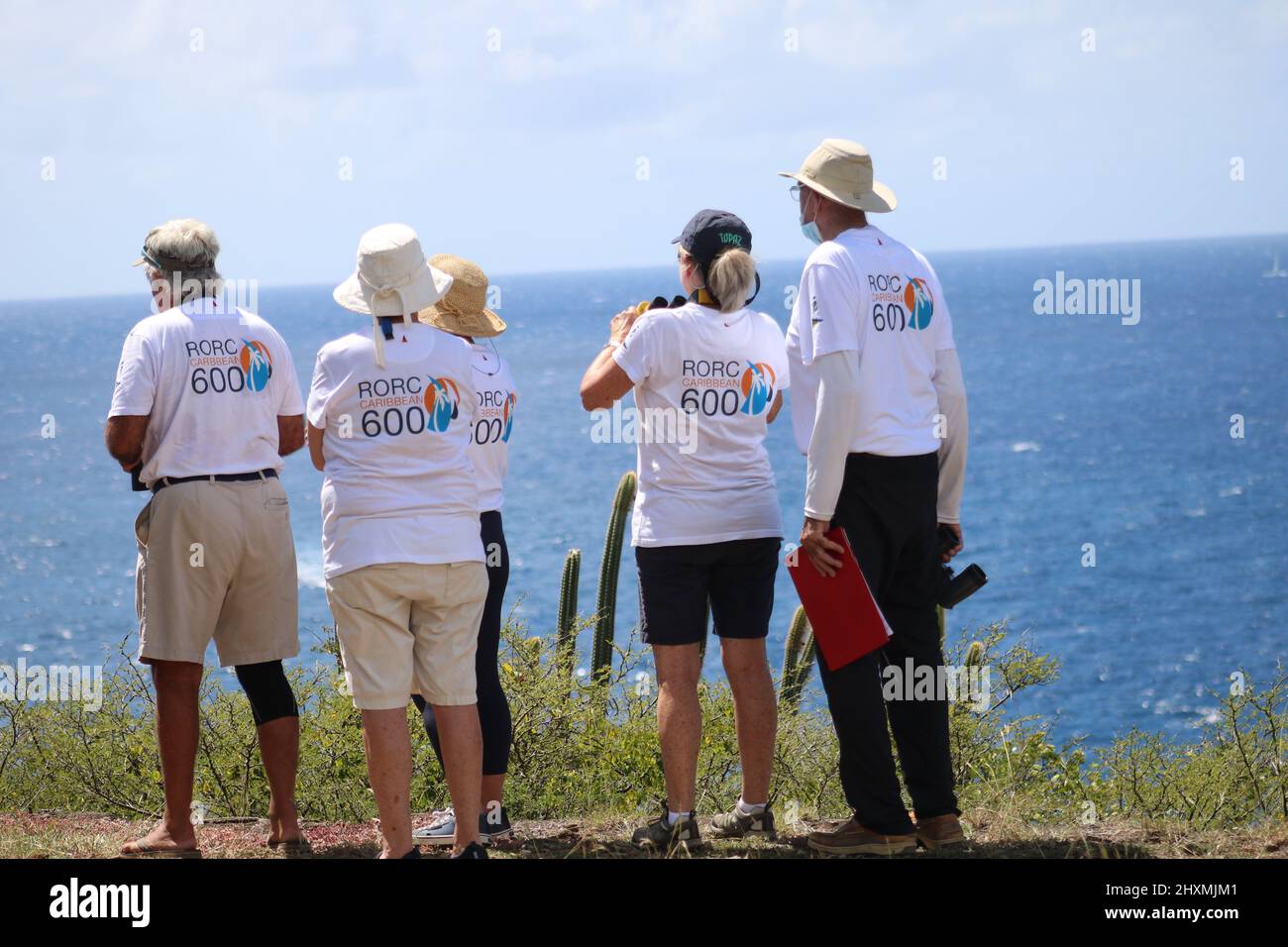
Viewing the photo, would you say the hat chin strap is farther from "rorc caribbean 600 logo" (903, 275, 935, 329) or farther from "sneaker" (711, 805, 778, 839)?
"sneaker" (711, 805, 778, 839)

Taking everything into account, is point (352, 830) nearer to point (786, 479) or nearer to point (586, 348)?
point (786, 479)

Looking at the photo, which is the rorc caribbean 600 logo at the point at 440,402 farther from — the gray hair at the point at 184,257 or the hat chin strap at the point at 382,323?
the gray hair at the point at 184,257

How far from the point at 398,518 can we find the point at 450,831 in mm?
1246

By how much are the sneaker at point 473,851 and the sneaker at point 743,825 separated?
90 centimetres

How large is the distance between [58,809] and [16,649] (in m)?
40.3

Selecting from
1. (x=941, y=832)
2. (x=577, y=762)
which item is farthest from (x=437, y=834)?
(x=577, y=762)

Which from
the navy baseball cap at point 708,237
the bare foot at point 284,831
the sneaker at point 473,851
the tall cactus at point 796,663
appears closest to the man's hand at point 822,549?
the navy baseball cap at point 708,237

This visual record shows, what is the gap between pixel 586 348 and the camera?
12169 cm

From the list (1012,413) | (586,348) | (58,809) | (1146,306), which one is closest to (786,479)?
(1012,413)

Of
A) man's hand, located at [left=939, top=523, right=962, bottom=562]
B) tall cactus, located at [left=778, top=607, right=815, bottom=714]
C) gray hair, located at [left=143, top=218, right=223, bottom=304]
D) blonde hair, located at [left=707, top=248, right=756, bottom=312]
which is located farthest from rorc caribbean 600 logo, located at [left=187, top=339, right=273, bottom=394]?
tall cactus, located at [left=778, top=607, right=815, bottom=714]

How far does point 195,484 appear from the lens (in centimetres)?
445

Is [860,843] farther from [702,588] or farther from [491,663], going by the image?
[491,663]

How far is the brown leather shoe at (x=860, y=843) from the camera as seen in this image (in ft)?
14.5


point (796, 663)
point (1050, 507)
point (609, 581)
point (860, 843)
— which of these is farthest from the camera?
point (1050, 507)
